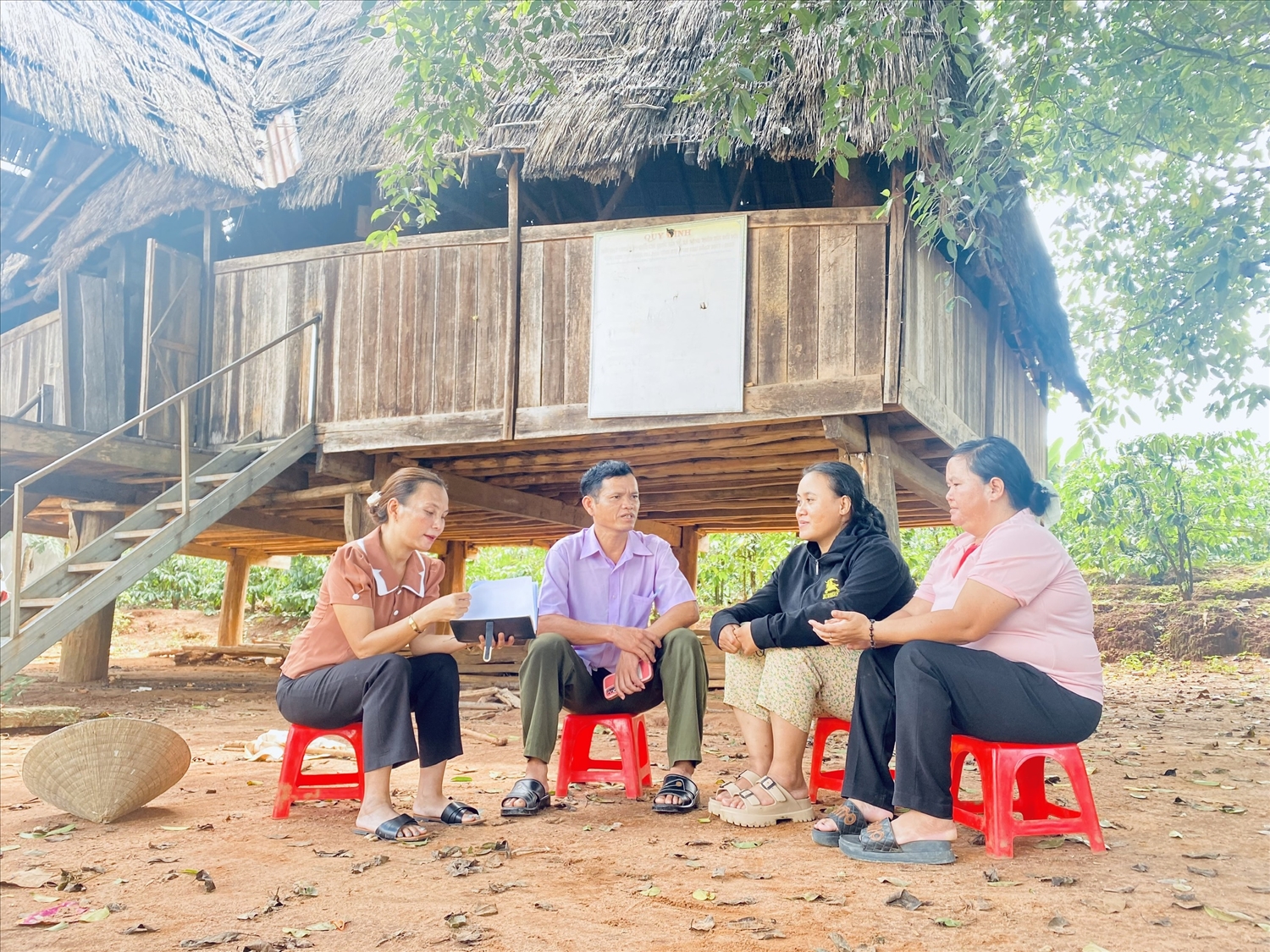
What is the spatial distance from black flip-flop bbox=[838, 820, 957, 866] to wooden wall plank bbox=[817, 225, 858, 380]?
3977mm

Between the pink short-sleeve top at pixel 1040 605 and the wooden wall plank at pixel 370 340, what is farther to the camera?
the wooden wall plank at pixel 370 340

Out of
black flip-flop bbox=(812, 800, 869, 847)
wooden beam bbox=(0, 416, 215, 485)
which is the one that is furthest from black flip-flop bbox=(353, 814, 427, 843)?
wooden beam bbox=(0, 416, 215, 485)

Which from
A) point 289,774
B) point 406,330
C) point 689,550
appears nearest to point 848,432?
point 406,330

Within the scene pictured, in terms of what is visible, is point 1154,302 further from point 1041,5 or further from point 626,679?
point 626,679

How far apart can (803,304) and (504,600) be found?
374 centimetres

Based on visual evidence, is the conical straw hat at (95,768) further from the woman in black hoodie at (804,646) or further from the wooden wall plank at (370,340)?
the wooden wall plank at (370,340)

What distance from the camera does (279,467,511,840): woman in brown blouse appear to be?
340cm

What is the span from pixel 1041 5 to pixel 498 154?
167 inches

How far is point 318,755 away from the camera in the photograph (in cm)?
543

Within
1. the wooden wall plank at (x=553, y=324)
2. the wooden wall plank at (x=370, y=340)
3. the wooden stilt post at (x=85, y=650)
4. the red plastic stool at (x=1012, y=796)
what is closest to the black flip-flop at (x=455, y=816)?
the red plastic stool at (x=1012, y=796)

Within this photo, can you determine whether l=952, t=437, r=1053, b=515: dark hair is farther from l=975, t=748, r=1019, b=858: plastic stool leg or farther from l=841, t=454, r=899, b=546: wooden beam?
l=841, t=454, r=899, b=546: wooden beam

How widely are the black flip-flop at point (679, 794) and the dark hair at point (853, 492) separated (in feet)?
3.68

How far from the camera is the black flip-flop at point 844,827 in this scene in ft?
10.1

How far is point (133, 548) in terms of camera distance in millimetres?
6543
